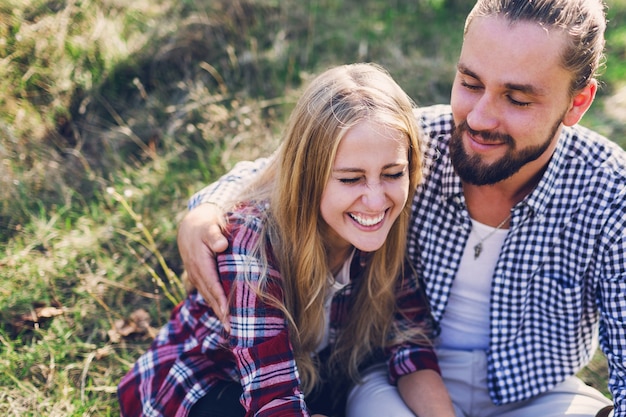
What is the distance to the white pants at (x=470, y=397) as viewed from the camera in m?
2.50

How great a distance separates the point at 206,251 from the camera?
234 cm

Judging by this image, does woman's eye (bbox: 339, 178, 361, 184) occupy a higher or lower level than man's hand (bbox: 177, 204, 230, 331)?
higher

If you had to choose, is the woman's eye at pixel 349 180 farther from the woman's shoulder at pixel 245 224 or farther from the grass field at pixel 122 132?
the grass field at pixel 122 132

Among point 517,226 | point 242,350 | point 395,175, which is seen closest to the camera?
point 242,350

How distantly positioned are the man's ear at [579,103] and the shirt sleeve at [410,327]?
896mm

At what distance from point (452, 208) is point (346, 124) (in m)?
0.73

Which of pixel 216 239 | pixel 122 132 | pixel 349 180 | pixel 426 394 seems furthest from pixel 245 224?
pixel 122 132

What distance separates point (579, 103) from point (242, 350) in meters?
1.59

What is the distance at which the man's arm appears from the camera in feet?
7.52

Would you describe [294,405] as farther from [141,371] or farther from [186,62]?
[186,62]

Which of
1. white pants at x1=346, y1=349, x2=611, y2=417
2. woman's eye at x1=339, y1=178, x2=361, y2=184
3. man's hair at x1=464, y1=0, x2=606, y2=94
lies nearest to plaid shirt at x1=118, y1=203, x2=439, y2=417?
white pants at x1=346, y1=349, x2=611, y2=417

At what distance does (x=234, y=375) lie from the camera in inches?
96.7

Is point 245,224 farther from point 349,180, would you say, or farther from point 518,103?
point 518,103

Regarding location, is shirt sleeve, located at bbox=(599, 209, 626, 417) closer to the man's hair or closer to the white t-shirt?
the white t-shirt
